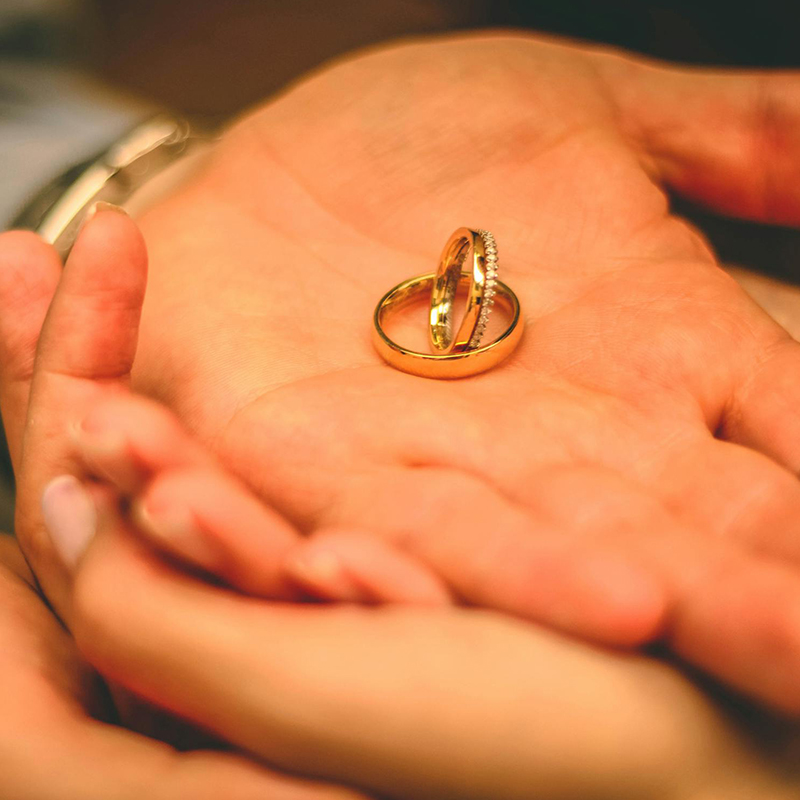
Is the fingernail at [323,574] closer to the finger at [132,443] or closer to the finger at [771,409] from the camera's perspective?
the finger at [132,443]

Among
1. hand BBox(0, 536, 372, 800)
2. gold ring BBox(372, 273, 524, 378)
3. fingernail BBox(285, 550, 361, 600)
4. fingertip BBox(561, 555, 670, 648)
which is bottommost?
hand BBox(0, 536, 372, 800)

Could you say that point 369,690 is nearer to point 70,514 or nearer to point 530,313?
point 70,514

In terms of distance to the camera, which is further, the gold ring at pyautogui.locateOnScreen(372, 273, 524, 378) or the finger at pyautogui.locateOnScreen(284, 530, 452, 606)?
the gold ring at pyautogui.locateOnScreen(372, 273, 524, 378)

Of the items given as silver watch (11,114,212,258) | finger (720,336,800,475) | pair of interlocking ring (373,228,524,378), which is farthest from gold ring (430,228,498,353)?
silver watch (11,114,212,258)

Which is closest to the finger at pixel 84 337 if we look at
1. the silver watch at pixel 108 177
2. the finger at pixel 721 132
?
the silver watch at pixel 108 177

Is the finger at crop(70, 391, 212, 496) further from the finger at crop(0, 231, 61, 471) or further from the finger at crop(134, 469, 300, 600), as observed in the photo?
the finger at crop(0, 231, 61, 471)

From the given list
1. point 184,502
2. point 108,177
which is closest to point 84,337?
point 184,502

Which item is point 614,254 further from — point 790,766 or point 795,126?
point 790,766
